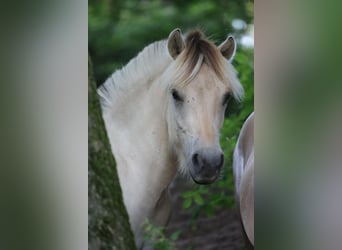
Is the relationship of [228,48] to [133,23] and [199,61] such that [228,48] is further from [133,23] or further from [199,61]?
[133,23]

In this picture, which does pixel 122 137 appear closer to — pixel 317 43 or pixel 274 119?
pixel 274 119

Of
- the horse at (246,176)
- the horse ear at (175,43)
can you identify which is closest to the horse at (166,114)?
the horse ear at (175,43)

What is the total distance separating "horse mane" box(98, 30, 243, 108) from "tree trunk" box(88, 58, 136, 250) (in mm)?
173

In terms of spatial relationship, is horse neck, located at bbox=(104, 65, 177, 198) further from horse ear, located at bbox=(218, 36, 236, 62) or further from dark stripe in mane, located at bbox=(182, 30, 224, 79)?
horse ear, located at bbox=(218, 36, 236, 62)

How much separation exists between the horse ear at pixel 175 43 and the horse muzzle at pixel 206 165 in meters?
0.54

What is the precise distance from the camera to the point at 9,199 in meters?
3.00

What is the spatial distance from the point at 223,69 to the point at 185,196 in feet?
2.38

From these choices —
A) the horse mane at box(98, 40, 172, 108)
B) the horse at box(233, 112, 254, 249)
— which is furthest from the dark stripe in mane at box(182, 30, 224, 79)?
the horse at box(233, 112, 254, 249)

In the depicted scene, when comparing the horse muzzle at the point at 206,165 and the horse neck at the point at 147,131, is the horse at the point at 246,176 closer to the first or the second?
→ the horse muzzle at the point at 206,165

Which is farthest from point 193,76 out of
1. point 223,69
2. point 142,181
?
point 142,181

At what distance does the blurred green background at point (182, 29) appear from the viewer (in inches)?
119

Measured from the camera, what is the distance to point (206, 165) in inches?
122

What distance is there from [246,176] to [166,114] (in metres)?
0.57

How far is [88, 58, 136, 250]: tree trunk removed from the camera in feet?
8.84
